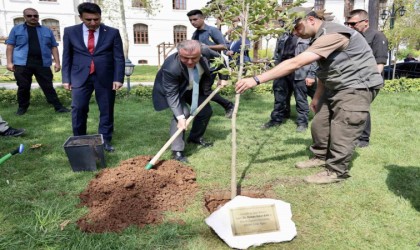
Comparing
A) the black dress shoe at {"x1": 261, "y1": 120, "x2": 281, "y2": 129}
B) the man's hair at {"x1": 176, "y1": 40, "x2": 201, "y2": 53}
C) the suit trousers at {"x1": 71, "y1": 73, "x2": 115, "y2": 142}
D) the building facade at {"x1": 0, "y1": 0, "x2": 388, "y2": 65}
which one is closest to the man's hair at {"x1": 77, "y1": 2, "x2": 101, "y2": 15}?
the suit trousers at {"x1": 71, "y1": 73, "x2": 115, "y2": 142}

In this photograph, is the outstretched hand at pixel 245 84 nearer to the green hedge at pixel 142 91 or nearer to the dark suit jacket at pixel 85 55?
the dark suit jacket at pixel 85 55

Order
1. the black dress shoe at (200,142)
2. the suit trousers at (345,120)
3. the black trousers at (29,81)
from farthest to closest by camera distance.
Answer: the black trousers at (29,81), the black dress shoe at (200,142), the suit trousers at (345,120)

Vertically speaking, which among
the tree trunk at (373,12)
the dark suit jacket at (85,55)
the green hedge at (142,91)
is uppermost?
the tree trunk at (373,12)

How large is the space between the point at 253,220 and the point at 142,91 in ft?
24.2

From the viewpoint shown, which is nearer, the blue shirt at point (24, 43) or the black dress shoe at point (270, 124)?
the black dress shoe at point (270, 124)

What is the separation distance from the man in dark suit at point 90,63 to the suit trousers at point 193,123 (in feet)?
3.32

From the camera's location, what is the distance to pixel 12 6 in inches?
960

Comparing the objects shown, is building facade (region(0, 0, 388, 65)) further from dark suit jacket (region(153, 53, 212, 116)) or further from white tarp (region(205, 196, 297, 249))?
white tarp (region(205, 196, 297, 249))

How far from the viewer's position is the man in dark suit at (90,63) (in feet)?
14.8

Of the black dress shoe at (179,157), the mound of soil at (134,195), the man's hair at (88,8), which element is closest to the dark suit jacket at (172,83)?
the black dress shoe at (179,157)

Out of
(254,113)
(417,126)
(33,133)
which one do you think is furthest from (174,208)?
(417,126)

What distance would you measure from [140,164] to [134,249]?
1454mm

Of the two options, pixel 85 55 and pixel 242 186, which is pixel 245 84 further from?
pixel 85 55

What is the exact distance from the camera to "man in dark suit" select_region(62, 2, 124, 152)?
14.8 feet
